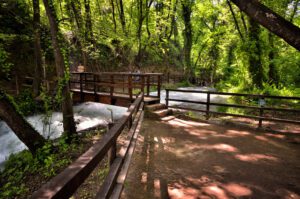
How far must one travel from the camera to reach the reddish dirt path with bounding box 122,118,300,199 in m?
3.25

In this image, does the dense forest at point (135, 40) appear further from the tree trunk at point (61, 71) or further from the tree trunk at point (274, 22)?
the tree trunk at point (274, 22)

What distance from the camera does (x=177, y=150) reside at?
4.96 metres

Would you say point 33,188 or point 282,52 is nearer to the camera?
point 33,188

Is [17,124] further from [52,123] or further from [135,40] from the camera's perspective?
[135,40]

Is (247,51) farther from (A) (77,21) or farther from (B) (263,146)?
(A) (77,21)

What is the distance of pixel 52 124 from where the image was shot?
1030 centimetres

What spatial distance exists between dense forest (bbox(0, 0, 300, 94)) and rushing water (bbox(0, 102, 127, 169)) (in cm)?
254

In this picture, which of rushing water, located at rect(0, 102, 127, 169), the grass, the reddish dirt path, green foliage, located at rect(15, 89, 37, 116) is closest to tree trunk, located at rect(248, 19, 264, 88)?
the reddish dirt path

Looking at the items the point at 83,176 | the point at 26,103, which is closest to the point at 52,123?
the point at 26,103

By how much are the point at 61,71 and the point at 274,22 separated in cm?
603

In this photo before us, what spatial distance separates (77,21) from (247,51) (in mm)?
10004

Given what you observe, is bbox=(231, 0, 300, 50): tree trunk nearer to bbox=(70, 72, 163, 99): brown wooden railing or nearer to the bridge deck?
bbox=(70, 72, 163, 99): brown wooden railing

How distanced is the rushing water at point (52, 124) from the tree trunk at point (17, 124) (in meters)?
0.45

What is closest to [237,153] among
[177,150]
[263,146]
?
[263,146]
